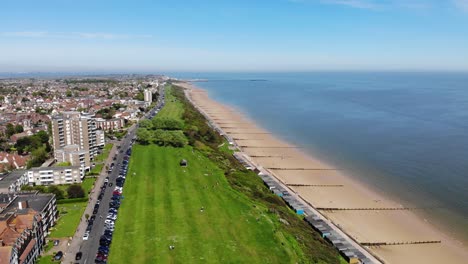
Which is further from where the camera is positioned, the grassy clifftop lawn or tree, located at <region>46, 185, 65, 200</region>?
tree, located at <region>46, 185, 65, 200</region>

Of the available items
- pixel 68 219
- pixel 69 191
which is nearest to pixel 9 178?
pixel 69 191

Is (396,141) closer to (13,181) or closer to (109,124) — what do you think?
(109,124)

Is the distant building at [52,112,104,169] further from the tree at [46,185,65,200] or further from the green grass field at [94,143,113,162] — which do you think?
the tree at [46,185,65,200]

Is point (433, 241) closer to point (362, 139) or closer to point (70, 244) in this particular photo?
point (70, 244)

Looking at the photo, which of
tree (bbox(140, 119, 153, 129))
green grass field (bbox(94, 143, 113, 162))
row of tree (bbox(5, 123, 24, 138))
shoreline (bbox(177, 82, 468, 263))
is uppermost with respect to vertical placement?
tree (bbox(140, 119, 153, 129))

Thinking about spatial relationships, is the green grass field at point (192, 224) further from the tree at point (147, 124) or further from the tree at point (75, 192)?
the tree at point (147, 124)

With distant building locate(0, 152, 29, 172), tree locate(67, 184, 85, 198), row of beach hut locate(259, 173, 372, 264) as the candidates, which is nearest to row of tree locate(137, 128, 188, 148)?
distant building locate(0, 152, 29, 172)
